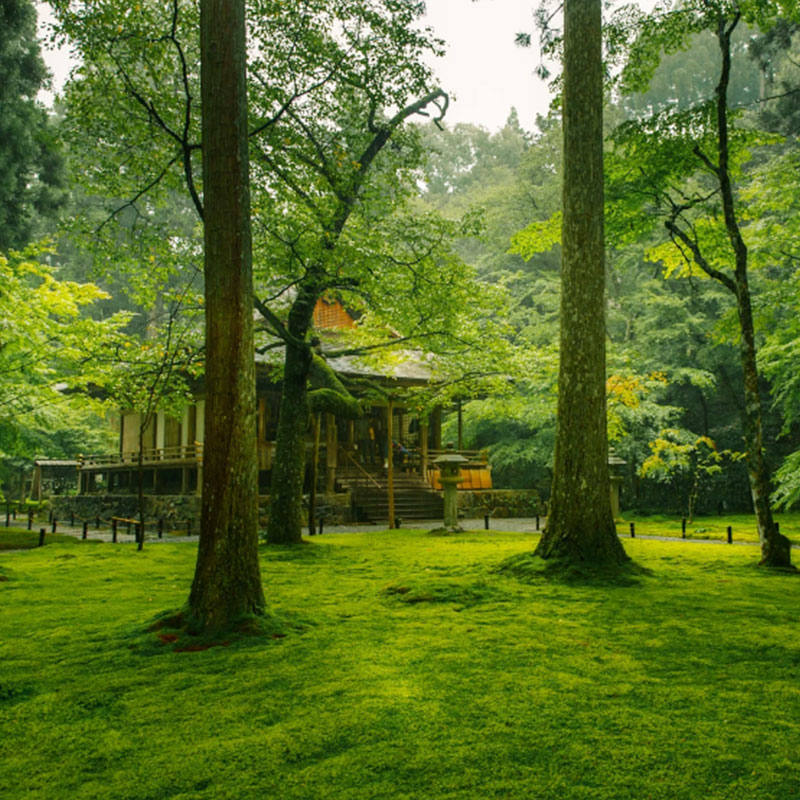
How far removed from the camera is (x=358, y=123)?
10875mm

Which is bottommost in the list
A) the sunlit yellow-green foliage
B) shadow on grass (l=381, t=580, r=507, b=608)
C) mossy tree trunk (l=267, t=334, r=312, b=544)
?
shadow on grass (l=381, t=580, r=507, b=608)

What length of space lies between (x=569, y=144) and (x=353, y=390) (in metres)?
12.9

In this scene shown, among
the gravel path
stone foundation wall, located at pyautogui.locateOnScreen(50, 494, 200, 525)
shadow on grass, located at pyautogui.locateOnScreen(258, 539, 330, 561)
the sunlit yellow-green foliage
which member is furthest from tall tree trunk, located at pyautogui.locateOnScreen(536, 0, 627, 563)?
stone foundation wall, located at pyautogui.locateOnScreen(50, 494, 200, 525)

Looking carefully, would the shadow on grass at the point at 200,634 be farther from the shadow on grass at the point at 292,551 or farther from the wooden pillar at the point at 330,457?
the wooden pillar at the point at 330,457

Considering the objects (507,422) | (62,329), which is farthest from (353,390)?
(62,329)

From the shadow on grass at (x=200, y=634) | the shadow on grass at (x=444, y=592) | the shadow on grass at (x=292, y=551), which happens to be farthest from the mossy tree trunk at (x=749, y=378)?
the shadow on grass at (x=292, y=551)

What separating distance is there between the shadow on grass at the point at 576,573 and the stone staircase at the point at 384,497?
10921 mm

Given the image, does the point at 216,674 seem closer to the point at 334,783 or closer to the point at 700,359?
the point at 334,783

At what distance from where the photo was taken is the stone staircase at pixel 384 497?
58.9 ft

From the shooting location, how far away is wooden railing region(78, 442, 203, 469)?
56.2 ft

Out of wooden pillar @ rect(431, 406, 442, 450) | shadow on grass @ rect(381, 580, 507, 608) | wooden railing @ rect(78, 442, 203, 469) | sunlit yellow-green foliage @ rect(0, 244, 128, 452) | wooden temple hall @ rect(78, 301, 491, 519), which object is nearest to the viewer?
shadow on grass @ rect(381, 580, 507, 608)

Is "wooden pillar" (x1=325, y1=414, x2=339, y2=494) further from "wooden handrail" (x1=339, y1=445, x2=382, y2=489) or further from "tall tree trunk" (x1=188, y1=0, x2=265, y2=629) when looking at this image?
"tall tree trunk" (x1=188, y1=0, x2=265, y2=629)

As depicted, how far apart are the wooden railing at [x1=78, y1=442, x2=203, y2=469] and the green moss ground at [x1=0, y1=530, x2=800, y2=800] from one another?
434 inches

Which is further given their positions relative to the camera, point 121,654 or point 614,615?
point 614,615
